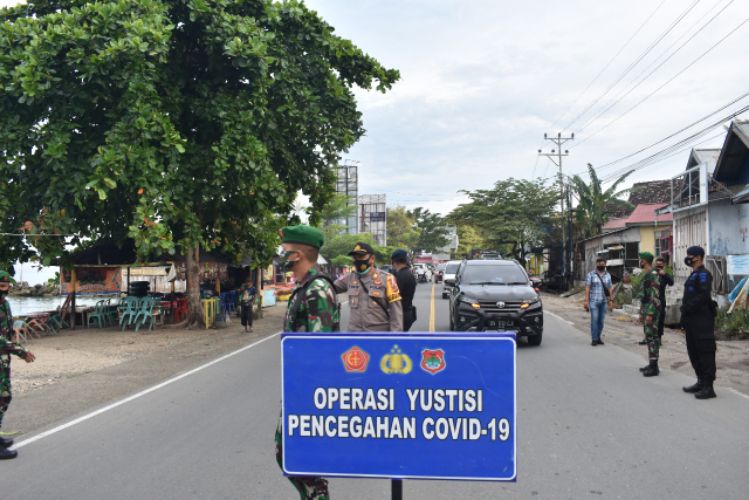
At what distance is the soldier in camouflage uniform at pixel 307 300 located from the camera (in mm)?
3162

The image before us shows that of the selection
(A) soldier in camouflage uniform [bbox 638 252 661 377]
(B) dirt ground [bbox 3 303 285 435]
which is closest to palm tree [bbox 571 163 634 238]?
(B) dirt ground [bbox 3 303 285 435]

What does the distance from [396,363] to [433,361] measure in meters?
0.17

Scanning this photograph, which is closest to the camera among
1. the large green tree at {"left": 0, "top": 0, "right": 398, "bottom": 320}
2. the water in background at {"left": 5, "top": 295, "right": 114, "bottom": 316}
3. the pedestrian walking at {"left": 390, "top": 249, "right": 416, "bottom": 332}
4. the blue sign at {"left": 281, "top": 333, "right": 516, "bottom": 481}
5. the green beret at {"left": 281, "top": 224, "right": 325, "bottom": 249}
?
the blue sign at {"left": 281, "top": 333, "right": 516, "bottom": 481}

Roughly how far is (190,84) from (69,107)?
326 cm

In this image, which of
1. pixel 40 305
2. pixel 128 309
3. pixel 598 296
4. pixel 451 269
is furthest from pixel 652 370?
pixel 40 305

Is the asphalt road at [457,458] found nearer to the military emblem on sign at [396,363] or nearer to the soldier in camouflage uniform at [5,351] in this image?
the soldier in camouflage uniform at [5,351]

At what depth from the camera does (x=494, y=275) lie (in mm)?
13156

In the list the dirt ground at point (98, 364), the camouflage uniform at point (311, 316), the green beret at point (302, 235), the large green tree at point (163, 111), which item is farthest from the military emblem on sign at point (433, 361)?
the large green tree at point (163, 111)

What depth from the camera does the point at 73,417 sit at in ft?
24.1

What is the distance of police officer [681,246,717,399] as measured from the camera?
25.0ft

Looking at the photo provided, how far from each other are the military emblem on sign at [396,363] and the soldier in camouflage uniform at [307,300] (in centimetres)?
44

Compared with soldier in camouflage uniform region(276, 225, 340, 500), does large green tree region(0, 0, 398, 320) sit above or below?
above

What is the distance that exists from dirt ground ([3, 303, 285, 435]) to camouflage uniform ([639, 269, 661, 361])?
7.40 meters

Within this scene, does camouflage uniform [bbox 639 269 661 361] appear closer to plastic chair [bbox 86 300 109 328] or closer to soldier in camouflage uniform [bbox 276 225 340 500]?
soldier in camouflage uniform [bbox 276 225 340 500]
